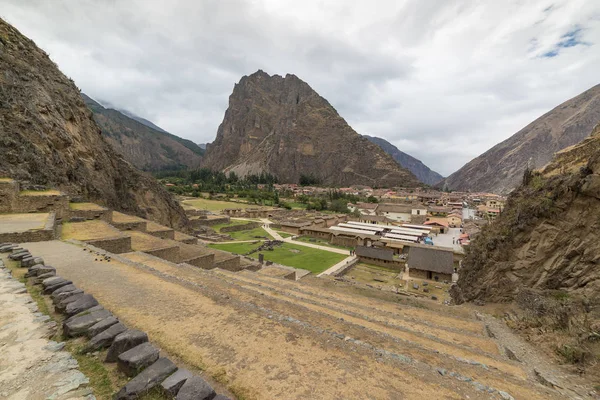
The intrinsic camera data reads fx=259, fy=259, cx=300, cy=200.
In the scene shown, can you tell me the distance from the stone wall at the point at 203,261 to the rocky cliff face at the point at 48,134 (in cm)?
1357

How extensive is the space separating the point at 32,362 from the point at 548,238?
63.9 feet

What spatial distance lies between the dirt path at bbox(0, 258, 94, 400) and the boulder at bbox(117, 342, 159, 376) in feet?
1.39

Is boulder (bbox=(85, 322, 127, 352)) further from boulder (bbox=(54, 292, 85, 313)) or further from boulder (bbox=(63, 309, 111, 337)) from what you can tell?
boulder (bbox=(54, 292, 85, 313))

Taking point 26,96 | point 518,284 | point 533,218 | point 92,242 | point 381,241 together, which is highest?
point 26,96

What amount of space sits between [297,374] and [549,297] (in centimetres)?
1355

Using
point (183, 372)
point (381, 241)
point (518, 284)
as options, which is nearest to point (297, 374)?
point (183, 372)

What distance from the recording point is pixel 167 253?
14.5 meters

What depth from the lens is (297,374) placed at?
4.29 m

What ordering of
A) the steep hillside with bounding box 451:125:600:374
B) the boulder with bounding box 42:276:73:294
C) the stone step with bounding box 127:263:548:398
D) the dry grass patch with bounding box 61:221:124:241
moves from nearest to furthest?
1. the stone step with bounding box 127:263:548:398
2. the boulder with bounding box 42:276:73:294
3. the steep hillside with bounding box 451:125:600:374
4. the dry grass patch with bounding box 61:221:124:241

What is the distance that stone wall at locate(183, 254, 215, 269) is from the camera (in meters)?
16.0

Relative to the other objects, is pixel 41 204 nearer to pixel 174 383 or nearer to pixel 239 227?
pixel 174 383

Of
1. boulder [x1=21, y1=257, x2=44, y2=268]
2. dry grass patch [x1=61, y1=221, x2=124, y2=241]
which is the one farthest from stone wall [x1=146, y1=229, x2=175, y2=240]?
boulder [x1=21, y1=257, x2=44, y2=268]

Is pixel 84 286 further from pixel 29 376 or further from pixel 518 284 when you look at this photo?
pixel 518 284

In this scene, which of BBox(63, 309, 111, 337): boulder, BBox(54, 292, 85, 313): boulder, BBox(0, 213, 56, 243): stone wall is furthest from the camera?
BBox(0, 213, 56, 243): stone wall
